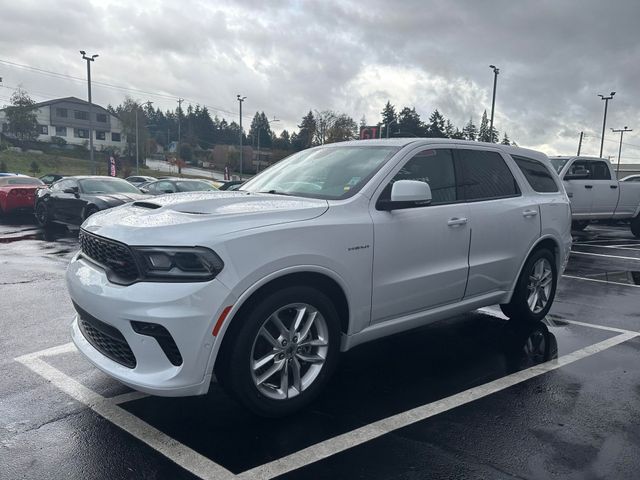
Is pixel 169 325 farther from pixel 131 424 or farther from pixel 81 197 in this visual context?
pixel 81 197

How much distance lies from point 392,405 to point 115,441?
180 cm

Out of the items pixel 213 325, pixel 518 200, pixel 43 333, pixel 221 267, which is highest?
pixel 518 200

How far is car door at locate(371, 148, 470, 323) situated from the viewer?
147 inches

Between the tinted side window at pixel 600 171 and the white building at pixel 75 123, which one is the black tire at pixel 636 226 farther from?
the white building at pixel 75 123

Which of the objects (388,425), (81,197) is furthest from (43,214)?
(388,425)

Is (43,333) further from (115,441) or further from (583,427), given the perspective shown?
(583,427)

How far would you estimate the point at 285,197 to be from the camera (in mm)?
3830

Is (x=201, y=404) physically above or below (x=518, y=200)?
below

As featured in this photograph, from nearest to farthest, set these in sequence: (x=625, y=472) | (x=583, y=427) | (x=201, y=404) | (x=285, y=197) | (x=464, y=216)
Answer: (x=625, y=472) < (x=583, y=427) < (x=201, y=404) < (x=285, y=197) < (x=464, y=216)

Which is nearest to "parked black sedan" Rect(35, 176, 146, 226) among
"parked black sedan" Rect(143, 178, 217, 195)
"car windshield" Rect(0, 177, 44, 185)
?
"car windshield" Rect(0, 177, 44, 185)

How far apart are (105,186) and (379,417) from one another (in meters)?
11.3

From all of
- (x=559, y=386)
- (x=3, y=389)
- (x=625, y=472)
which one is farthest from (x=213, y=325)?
(x=559, y=386)

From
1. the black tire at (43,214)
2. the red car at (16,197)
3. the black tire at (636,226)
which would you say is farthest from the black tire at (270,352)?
the red car at (16,197)

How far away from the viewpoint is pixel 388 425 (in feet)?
10.8
